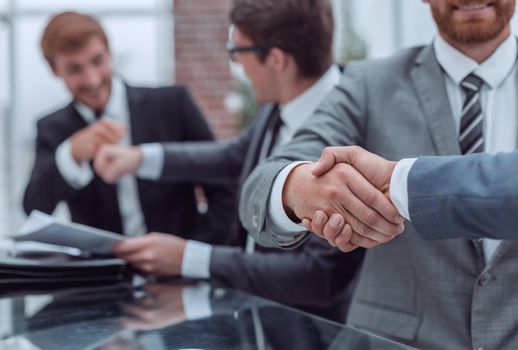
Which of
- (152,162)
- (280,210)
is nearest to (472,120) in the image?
(280,210)

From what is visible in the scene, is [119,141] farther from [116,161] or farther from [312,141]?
[312,141]

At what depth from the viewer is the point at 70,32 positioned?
2.80 meters

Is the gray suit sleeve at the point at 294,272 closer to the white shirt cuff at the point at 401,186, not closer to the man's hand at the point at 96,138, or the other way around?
the white shirt cuff at the point at 401,186

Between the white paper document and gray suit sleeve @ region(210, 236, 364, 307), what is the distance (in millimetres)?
280

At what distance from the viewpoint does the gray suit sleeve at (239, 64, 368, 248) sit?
4.38ft

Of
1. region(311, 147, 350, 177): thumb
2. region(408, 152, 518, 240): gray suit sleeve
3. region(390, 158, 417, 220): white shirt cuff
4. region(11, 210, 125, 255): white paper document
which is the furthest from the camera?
region(11, 210, 125, 255): white paper document

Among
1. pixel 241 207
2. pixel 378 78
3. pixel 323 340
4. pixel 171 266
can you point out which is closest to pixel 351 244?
pixel 323 340

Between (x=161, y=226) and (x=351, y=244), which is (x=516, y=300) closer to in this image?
→ (x=351, y=244)

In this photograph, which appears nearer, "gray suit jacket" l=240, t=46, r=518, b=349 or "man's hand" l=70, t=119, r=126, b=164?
"gray suit jacket" l=240, t=46, r=518, b=349

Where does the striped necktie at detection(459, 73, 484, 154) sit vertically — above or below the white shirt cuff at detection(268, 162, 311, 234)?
above

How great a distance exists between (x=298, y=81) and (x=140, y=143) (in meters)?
0.92

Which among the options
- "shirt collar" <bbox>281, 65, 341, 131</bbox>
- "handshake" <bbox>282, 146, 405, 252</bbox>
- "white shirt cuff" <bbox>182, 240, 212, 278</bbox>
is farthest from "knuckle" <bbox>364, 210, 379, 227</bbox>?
"shirt collar" <bbox>281, 65, 341, 131</bbox>

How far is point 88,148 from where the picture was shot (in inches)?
96.0

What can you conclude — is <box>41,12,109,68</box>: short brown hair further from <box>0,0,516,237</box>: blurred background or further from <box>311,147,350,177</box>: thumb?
<box>0,0,516,237</box>: blurred background
